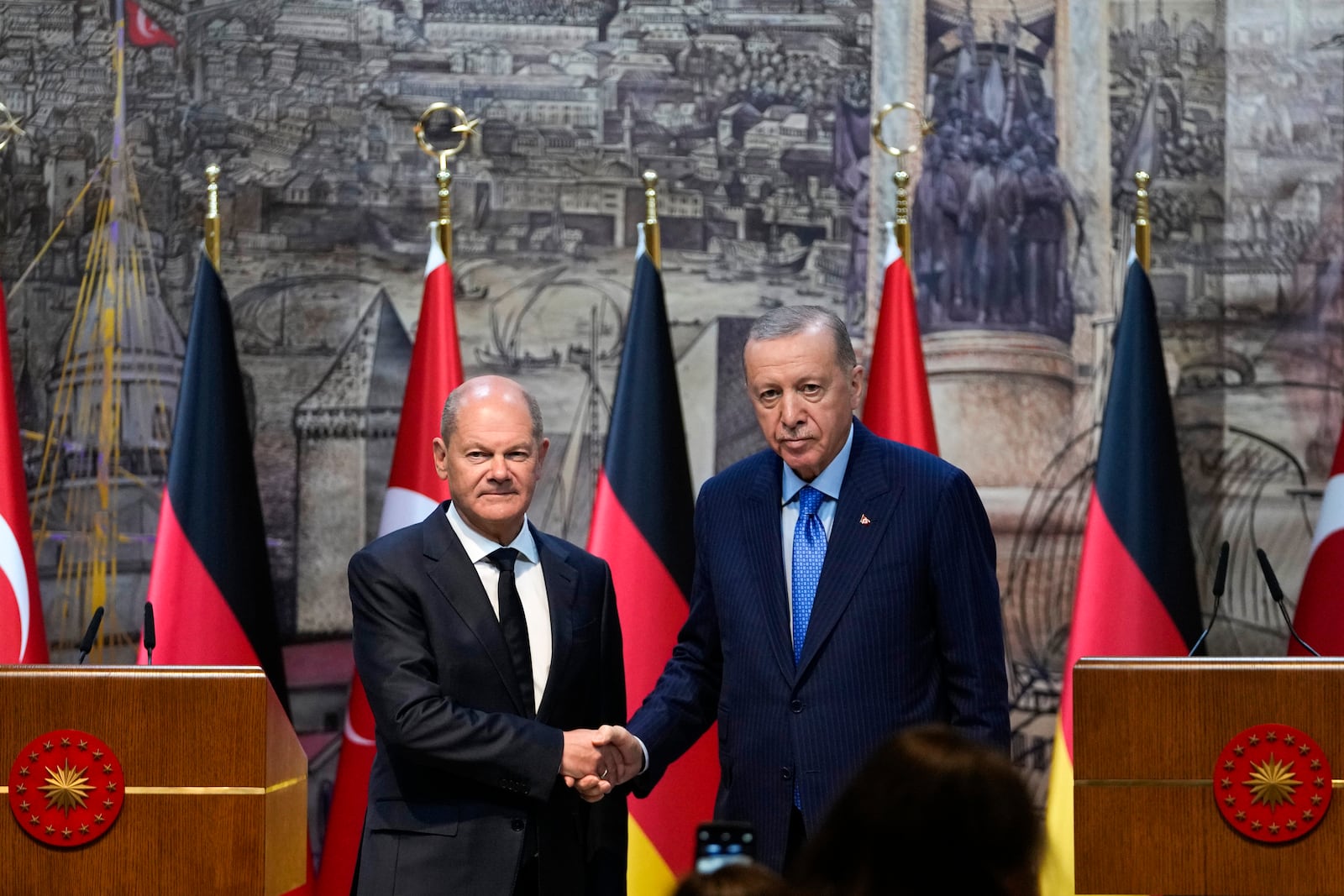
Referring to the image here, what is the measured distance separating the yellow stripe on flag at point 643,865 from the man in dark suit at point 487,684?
4.31 feet

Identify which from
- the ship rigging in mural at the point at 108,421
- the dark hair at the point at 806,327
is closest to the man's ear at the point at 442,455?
the dark hair at the point at 806,327

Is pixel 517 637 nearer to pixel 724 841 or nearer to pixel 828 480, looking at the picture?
pixel 828 480

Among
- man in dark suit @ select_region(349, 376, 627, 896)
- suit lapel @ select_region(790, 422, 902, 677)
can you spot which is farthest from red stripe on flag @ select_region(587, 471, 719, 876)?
suit lapel @ select_region(790, 422, 902, 677)

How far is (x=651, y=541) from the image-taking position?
4375mm

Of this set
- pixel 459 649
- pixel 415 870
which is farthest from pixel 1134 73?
pixel 415 870

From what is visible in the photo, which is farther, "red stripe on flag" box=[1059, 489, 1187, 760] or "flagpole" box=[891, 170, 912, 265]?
"flagpole" box=[891, 170, 912, 265]

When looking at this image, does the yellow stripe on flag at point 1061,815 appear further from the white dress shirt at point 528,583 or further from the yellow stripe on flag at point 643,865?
the white dress shirt at point 528,583

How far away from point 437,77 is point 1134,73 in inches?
88.3

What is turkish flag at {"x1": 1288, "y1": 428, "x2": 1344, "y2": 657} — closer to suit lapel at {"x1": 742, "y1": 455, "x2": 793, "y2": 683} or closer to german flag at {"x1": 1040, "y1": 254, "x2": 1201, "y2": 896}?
german flag at {"x1": 1040, "y1": 254, "x2": 1201, "y2": 896}

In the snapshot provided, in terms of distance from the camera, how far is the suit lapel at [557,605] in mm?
2873

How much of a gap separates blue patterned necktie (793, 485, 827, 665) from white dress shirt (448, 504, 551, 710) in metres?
0.47

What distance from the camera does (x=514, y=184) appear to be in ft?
16.0

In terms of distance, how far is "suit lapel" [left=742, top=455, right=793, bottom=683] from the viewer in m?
2.81

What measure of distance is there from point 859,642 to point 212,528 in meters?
2.25
